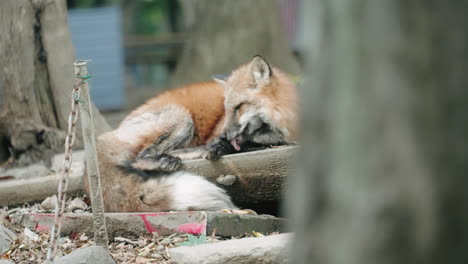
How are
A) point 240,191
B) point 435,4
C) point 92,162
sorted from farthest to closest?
point 240,191
point 92,162
point 435,4

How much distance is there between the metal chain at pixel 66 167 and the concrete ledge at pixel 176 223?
0.88 meters

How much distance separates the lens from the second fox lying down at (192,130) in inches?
211

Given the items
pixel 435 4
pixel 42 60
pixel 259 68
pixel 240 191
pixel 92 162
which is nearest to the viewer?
pixel 435 4

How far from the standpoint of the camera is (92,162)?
4410 millimetres

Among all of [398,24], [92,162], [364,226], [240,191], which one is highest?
[398,24]

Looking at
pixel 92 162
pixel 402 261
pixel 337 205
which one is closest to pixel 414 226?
pixel 402 261

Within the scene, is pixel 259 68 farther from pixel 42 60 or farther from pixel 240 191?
pixel 42 60

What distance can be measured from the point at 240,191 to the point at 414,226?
12.5ft

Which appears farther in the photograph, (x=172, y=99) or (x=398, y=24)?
(x=172, y=99)

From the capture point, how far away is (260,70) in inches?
260

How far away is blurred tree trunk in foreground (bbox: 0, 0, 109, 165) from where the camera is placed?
22.8 feet

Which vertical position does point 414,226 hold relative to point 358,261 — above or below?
above

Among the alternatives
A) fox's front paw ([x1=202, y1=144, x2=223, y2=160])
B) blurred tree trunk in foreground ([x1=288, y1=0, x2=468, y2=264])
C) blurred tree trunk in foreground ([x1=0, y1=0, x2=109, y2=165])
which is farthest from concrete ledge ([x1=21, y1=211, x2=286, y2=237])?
blurred tree trunk in foreground ([x1=288, y1=0, x2=468, y2=264])

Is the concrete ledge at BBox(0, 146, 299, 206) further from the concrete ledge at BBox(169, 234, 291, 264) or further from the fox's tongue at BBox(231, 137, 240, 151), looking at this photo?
the concrete ledge at BBox(169, 234, 291, 264)
